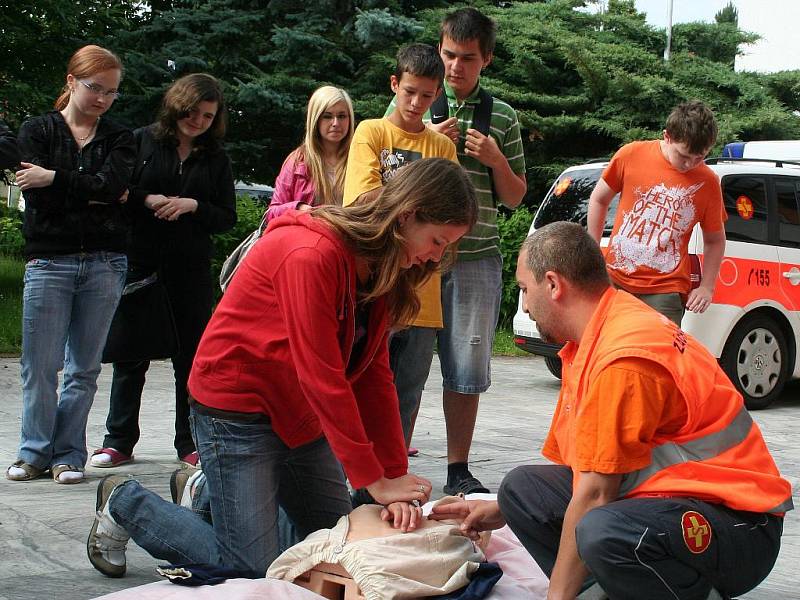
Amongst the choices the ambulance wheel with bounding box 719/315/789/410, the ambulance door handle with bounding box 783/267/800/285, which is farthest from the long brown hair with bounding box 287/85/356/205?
the ambulance door handle with bounding box 783/267/800/285

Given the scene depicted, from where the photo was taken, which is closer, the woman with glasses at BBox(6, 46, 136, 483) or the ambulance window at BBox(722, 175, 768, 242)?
the woman with glasses at BBox(6, 46, 136, 483)

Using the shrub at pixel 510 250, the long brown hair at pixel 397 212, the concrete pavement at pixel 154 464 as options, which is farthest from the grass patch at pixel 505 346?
the long brown hair at pixel 397 212

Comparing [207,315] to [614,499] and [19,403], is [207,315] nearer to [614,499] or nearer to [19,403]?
[19,403]

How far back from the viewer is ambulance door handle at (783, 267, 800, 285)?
8648 mm

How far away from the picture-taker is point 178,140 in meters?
5.61

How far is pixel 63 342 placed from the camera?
16.7ft

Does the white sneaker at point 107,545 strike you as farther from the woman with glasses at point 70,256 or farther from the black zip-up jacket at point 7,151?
the black zip-up jacket at point 7,151

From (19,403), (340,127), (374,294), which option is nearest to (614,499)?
(374,294)

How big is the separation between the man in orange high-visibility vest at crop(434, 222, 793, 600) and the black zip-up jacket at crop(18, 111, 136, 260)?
2.57 meters

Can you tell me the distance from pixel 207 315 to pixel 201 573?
2626 millimetres

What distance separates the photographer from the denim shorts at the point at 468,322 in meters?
5.04

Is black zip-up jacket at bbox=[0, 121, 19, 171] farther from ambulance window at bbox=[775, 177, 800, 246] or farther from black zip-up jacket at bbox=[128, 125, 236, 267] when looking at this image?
ambulance window at bbox=[775, 177, 800, 246]

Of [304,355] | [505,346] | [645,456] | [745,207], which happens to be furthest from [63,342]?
[505,346]

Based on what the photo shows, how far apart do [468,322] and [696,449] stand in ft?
6.81
